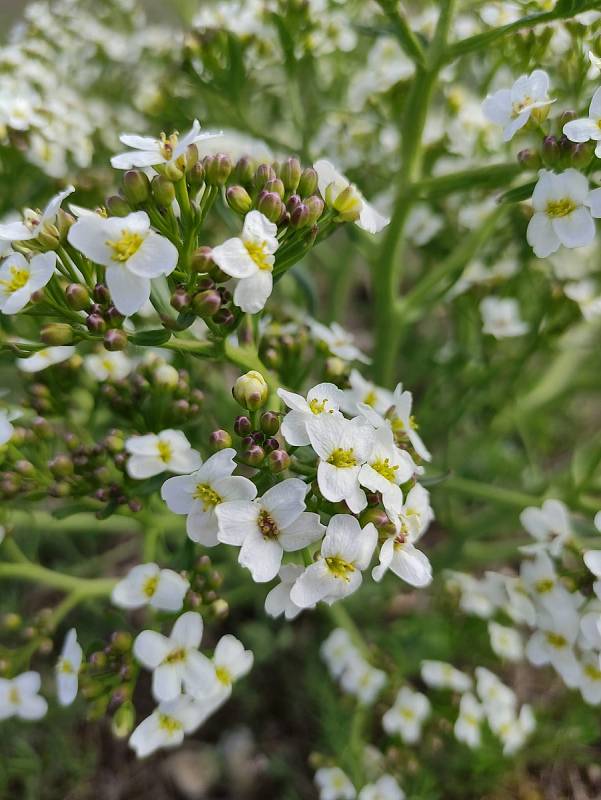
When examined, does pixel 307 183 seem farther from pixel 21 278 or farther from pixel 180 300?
pixel 21 278

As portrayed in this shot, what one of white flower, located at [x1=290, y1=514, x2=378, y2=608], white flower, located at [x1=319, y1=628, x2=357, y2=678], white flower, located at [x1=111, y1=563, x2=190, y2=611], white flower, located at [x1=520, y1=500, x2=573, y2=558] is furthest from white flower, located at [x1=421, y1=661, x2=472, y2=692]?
white flower, located at [x1=290, y1=514, x2=378, y2=608]

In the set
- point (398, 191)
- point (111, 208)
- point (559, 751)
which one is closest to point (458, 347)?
point (398, 191)

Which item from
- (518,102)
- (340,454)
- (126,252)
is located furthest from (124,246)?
(518,102)

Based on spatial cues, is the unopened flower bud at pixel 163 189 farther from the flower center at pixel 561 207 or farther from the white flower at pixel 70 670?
the white flower at pixel 70 670

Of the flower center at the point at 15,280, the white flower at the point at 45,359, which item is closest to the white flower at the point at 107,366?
the white flower at the point at 45,359

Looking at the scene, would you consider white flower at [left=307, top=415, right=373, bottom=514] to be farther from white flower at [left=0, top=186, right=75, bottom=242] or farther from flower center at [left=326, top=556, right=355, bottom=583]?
white flower at [left=0, top=186, right=75, bottom=242]

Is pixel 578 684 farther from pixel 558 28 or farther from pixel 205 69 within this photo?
pixel 205 69
